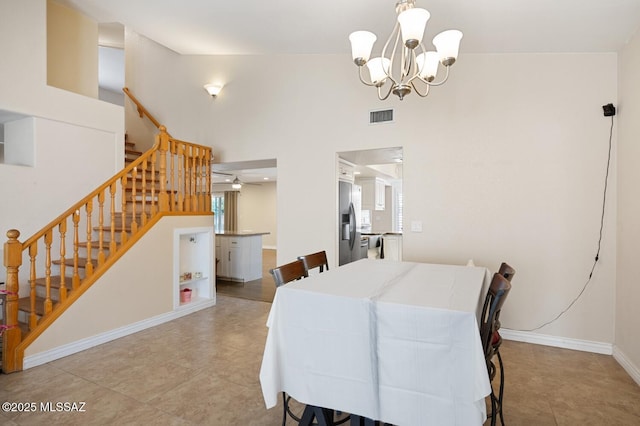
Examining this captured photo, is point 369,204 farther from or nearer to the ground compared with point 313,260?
farther from the ground

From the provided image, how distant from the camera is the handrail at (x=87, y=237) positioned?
273 centimetres

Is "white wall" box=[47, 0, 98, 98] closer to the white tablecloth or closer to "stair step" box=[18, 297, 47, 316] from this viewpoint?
"stair step" box=[18, 297, 47, 316]

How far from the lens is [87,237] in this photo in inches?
130

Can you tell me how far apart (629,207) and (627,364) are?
4.15 feet

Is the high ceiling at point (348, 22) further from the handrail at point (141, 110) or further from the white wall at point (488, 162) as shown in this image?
the handrail at point (141, 110)

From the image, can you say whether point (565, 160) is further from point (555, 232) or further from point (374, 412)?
point (374, 412)

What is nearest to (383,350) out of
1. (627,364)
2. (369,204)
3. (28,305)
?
(627,364)

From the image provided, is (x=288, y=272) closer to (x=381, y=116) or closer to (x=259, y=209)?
(x=381, y=116)

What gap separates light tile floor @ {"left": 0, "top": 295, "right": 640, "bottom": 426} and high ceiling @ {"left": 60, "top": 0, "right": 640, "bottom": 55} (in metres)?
2.72

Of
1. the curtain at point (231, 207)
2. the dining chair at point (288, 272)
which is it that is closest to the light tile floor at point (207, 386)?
the dining chair at point (288, 272)

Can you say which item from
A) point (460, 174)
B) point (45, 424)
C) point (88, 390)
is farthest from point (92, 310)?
point (460, 174)

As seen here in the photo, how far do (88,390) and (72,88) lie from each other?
3.96 meters

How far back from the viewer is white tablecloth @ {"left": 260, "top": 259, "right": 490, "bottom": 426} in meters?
1.40

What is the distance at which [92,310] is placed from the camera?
3242 millimetres
